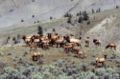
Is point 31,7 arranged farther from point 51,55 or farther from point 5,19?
point 51,55

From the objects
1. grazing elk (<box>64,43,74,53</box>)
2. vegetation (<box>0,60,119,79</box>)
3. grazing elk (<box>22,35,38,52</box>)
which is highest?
grazing elk (<box>22,35,38,52</box>)

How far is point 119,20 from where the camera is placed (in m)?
102

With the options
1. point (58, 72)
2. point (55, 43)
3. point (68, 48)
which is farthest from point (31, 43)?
point (58, 72)

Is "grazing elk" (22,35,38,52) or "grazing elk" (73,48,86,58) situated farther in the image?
"grazing elk" (22,35,38,52)

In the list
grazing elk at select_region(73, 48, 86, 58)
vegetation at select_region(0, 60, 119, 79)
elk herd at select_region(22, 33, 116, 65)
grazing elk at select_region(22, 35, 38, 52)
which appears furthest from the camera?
grazing elk at select_region(22, 35, 38, 52)

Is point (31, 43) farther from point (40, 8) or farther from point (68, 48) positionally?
point (40, 8)

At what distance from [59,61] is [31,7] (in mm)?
117582

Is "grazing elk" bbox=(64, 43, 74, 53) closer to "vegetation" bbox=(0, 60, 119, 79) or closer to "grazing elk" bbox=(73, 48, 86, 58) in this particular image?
"grazing elk" bbox=(73, 48, 86, 58)

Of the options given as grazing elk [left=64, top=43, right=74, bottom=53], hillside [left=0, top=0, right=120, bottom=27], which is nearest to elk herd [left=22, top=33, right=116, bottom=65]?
grazing elk [left=64, top=43, right=74, bottom=53]

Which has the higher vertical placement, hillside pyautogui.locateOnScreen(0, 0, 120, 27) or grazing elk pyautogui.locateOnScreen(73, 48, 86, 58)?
grazing elk pyautogui.locateOnScreen(73, 48, 86, 58)

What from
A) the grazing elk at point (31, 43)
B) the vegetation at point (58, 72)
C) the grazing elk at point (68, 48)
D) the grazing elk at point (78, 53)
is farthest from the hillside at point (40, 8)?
the vegetation at point (58, 72)

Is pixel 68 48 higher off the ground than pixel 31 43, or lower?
lower

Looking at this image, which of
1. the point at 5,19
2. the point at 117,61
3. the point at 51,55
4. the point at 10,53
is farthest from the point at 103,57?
the point at 5,19

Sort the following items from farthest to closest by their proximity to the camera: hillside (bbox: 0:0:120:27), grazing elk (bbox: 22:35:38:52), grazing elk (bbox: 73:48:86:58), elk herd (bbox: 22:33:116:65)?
hillside (bbox: 0:0:120:27) < grazing elk (bbox: 22:35:38:52) < elk herd (bbox: 22:33:116:65) < grazing elk (bbox: 73:48:86:58)
